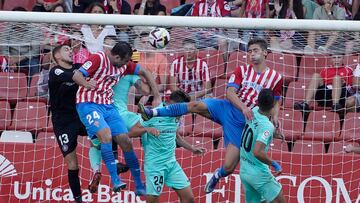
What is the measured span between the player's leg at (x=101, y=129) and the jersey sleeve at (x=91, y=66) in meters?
0.37

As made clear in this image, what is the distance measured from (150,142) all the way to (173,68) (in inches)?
48.3

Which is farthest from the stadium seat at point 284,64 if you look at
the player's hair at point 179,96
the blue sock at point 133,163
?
the blue sock at point 133,163

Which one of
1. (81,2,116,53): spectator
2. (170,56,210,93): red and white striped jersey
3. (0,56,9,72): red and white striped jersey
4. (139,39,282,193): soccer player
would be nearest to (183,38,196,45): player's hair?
(170,56,210,93): red and white striped jersey

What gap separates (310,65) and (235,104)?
2.07 meters

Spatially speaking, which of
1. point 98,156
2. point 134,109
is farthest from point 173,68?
point 98,156

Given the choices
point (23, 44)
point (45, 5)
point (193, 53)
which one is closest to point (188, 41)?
point (193, 53)

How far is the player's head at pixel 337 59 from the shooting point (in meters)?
17.1

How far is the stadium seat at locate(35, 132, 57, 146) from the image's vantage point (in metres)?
17.1

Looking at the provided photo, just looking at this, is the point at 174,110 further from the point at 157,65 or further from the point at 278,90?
the point at 157,65

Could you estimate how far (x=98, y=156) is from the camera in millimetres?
16109

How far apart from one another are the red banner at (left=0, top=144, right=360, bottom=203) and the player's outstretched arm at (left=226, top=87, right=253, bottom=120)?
125 cm

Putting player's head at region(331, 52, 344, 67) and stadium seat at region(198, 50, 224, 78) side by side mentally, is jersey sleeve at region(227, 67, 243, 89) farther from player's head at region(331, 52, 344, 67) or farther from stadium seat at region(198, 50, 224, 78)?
player's head at region(331, 52, 344, 67)

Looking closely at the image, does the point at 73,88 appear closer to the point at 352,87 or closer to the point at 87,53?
the point at 87,53

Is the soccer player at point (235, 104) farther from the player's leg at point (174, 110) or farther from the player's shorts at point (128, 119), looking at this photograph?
the player's shorts at point (128, 119)
